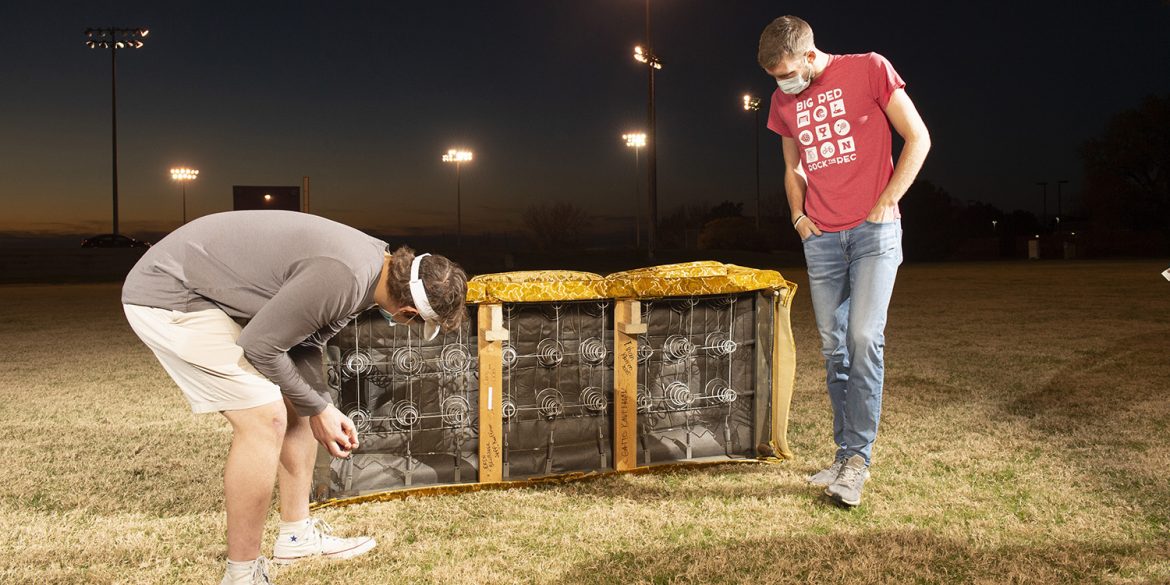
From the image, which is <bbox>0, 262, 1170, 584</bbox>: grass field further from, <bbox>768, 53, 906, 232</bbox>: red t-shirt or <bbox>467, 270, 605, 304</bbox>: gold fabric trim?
<bbox>768, 53, 906, 232</bbox>: red t-shirt

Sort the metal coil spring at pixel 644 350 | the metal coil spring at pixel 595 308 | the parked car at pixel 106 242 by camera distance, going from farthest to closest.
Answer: the parked car at pixel 106 242, the metal coil spring at pixel 644 350, the metal coil spring at pixel 595 308

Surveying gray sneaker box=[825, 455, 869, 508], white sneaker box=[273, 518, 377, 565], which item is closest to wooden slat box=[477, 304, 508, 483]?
white sneaker box=[273, 518, 377, 565]

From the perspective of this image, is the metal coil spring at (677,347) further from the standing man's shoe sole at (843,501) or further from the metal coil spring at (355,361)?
the metal coil spring at (355,361)

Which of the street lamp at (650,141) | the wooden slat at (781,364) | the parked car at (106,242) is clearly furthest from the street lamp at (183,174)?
the wooden slat at (781,364)

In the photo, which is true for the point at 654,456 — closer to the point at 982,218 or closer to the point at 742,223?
the point at 742,223

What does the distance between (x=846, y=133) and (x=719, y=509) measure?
169 cm

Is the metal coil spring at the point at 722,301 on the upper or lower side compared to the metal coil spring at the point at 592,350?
upper

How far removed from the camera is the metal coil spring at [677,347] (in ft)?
12.6

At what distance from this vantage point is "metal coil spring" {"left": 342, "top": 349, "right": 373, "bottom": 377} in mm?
3428

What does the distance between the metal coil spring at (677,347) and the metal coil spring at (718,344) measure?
0.09 metres

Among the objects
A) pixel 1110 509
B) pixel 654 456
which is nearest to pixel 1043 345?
pixel 1110 509

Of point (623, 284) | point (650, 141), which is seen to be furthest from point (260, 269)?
point (650, 141)

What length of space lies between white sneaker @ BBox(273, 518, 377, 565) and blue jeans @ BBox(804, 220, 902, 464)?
2.11 meters

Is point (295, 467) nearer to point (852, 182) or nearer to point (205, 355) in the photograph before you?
point (205, 355)
